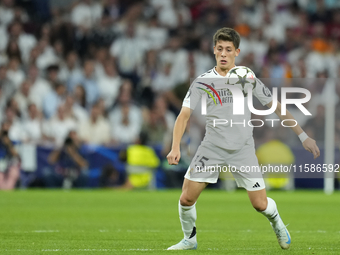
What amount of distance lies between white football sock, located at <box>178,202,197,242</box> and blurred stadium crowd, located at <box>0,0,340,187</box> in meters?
10.1

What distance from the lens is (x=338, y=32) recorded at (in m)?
22.5

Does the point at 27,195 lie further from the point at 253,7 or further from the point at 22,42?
the point at 253,7

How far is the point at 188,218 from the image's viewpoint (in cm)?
709

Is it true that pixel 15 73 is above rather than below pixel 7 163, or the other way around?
above

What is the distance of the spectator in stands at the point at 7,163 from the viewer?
54.6 feet

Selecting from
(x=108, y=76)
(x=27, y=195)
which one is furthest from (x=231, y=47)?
(x=108, y=76)

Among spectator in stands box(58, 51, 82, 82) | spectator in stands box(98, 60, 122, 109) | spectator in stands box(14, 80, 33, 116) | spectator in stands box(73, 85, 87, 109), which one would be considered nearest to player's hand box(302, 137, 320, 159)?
spectator in stands box(73, 85, 87, 109)

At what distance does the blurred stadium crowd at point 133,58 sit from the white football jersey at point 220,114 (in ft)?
33.8

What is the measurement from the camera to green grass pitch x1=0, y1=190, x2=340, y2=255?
7434 millimetres

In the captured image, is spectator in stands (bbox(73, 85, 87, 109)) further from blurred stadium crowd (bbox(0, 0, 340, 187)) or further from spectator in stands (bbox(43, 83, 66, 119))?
spectator in stands (bbox(43, 83, 66, 119))

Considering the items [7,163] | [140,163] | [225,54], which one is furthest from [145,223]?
[7,163]

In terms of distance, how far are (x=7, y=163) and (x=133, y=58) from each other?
521cm

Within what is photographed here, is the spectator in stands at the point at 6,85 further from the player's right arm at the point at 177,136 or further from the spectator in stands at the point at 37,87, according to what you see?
the player's right arm at the point at 177,136

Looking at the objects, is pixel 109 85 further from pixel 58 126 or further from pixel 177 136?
pixel 177 136
